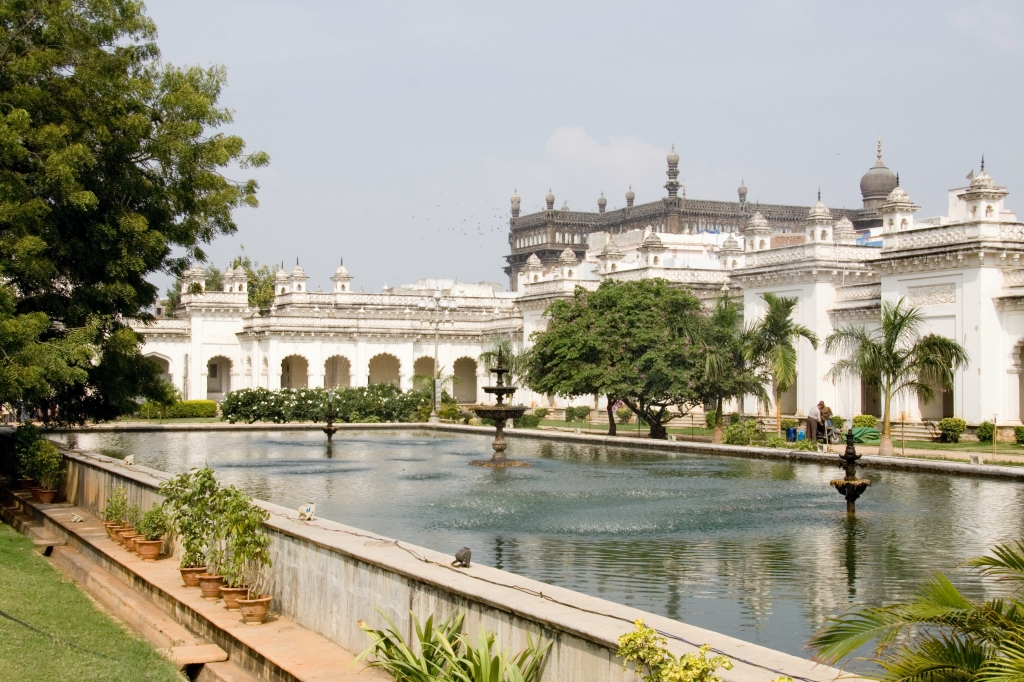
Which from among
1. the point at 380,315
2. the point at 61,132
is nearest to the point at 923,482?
the point at 61,132

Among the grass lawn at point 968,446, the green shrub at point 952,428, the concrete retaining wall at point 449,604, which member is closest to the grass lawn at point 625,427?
the grass lawn at point 968,446

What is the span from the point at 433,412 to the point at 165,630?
27.1 m

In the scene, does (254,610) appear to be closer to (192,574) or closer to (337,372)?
(192,574)

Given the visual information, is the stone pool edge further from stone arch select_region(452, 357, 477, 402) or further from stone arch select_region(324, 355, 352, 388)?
stone arch select_region(452, 357, 477, 402)

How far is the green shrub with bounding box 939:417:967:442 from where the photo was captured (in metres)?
26.0

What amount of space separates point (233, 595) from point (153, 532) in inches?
97.7

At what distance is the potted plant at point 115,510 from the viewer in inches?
440

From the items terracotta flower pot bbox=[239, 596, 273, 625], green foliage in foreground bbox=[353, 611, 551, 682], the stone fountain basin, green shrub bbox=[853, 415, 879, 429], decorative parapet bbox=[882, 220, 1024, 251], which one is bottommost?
terracotta flower pot bbox=[239, 596, 273, 625]

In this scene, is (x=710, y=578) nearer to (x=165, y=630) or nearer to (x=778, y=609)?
(x=778, y=609)

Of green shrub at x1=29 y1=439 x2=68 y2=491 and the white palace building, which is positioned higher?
the white palace building

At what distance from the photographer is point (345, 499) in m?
15.2

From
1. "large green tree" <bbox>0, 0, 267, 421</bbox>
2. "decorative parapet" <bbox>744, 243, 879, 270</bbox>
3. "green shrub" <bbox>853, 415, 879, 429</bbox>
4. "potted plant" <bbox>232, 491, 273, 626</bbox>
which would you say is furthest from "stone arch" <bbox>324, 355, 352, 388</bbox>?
"potted plant" <bbox>232, 491, 273, 626</bbox>

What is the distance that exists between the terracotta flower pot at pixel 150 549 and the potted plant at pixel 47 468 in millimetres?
5316

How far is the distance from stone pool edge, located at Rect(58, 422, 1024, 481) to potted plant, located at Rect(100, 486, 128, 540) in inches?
448
